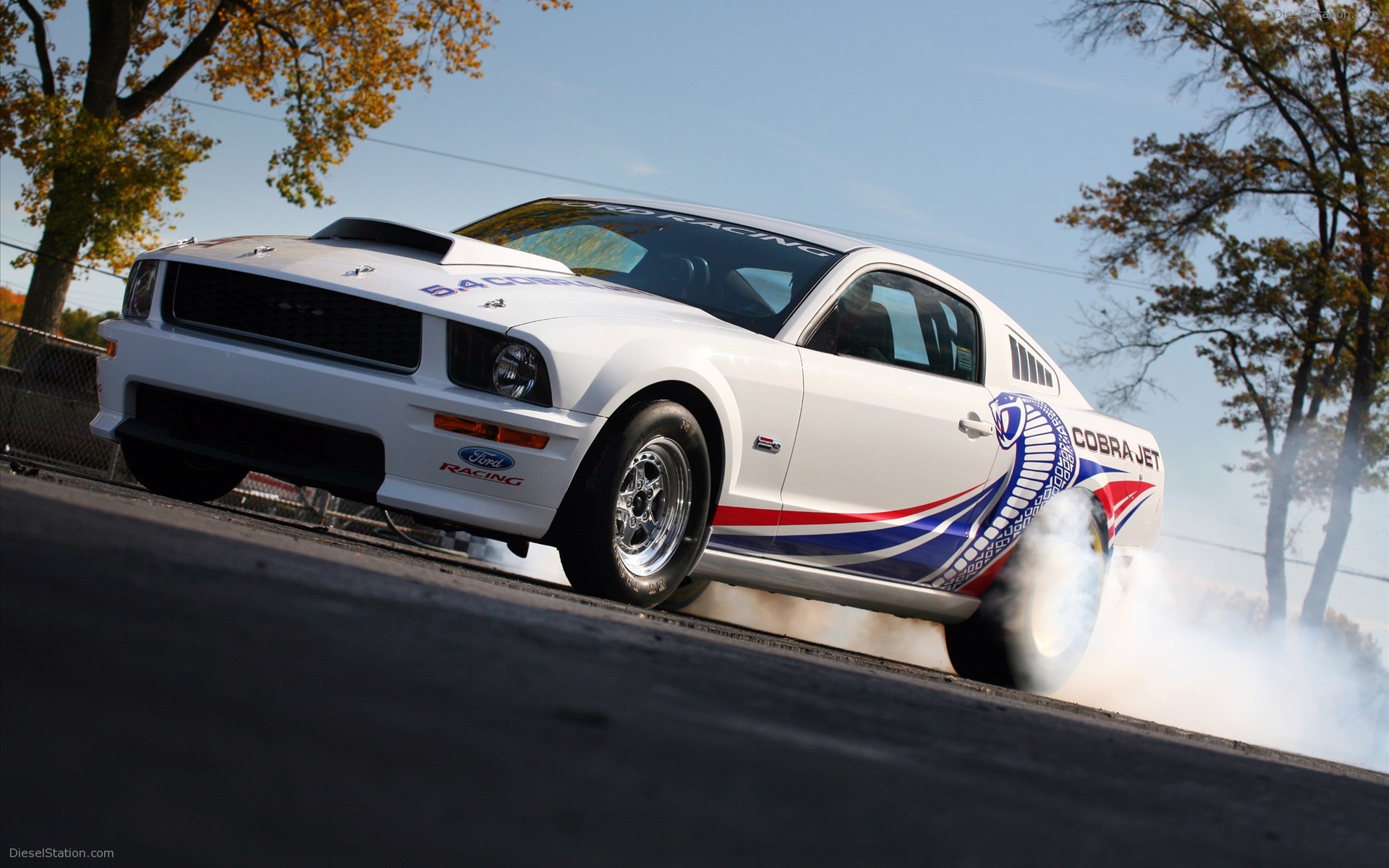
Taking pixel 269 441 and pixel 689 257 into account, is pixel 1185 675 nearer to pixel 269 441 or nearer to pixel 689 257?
pixel 689 257

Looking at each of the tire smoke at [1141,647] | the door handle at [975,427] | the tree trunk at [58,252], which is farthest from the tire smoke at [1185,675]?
the tree trunk at [58,252]

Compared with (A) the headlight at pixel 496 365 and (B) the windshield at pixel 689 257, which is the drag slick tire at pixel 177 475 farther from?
(B) the windshield at pixel 689 257

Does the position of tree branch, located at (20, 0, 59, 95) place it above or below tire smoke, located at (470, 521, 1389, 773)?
above

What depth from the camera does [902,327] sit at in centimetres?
590

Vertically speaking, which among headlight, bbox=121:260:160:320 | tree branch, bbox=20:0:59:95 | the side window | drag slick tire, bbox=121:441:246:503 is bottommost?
drag slick tire, bbox=121:441:246:503

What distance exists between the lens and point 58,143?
18.0 metres

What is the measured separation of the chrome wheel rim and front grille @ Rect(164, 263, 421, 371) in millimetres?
790

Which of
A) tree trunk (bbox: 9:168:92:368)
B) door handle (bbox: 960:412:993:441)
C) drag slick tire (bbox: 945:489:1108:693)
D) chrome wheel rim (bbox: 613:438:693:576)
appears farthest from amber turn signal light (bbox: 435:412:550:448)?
tree trunk (bbox: 9:168:92:368)

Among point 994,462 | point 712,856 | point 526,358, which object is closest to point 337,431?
point 526,358

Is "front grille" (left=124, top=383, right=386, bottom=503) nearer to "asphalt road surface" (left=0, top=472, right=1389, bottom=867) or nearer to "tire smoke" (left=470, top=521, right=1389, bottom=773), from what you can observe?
"asphalt road surface" (left=0, top=472, right=1389, bottom=867)

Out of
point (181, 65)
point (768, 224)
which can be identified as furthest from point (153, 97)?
point (768, 224)

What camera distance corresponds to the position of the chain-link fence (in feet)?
40.8

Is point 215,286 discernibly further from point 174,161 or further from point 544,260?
point 174,161

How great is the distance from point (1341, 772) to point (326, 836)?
4048 mm
